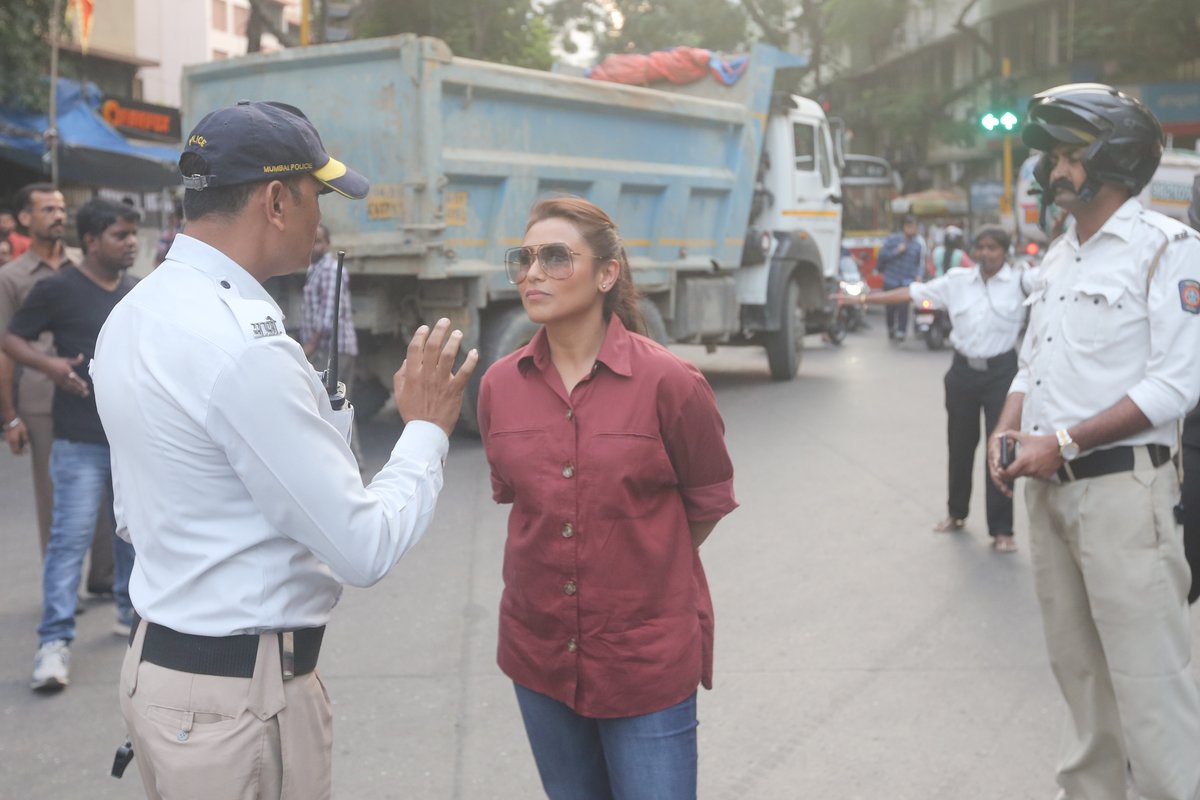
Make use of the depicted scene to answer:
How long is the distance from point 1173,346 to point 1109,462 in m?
0.35

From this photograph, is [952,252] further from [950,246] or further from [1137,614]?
[1137,614]

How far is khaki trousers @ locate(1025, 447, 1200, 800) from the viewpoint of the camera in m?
3.31

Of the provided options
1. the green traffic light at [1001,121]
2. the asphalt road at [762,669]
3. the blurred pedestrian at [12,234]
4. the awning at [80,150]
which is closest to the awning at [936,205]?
the green traffic light at [1001,121]

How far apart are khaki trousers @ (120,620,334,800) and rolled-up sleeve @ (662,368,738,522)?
3.06ft

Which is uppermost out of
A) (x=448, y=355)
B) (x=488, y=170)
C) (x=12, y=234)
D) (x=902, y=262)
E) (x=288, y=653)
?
(x=488, y=170)

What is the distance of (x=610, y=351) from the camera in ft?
8.84

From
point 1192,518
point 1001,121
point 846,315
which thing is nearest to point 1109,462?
point 1192,518

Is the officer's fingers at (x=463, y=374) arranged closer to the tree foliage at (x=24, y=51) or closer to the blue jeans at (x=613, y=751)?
the blue jeans at (x=613, y=751)

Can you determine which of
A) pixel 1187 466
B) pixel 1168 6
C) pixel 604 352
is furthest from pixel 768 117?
pixel 1168 6

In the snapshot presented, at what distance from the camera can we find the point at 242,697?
2.11 meters

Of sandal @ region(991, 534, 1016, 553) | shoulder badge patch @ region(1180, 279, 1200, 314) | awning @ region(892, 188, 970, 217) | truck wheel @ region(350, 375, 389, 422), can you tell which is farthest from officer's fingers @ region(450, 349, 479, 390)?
awning @ region(892, 188, 970, 217)

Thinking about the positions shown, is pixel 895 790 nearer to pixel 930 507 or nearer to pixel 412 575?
pixel 412 575

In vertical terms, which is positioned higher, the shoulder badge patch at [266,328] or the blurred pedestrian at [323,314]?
the shoulder badge patch at [266,328]

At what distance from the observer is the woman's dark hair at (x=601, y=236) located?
2.78 m
